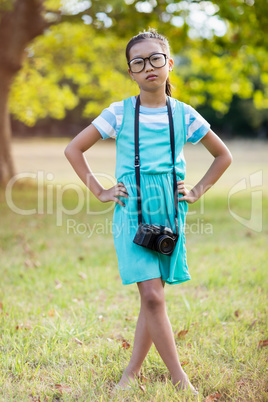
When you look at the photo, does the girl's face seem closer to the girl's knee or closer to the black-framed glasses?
the black-framed glasses

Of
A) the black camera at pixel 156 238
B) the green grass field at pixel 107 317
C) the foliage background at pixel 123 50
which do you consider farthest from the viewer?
the foliage background at pixel 123 50

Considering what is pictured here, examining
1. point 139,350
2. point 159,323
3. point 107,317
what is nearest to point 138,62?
point 159,323

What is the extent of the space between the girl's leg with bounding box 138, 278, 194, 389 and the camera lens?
0.16m

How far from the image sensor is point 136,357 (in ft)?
8.20

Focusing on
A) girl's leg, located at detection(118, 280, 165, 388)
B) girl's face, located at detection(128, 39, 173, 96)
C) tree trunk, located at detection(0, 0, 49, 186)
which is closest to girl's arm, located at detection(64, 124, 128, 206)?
girl's face, located at detection(128, 39, 173, 96)

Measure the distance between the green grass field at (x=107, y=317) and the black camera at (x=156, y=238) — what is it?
2.38 feet

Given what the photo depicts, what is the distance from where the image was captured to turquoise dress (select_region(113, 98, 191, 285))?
2283 mm

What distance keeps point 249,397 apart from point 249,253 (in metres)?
3.22

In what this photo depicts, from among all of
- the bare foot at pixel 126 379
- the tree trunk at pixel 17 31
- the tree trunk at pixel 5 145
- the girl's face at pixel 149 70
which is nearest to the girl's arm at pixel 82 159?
the girl's face at pixel 149 70

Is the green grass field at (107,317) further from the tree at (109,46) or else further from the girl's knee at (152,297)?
the tree at (109,46)

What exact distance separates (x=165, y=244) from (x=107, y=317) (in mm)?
1456

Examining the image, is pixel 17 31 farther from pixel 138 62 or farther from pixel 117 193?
pixel 117 193

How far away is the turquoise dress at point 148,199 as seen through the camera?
2.28 meters

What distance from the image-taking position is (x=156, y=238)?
7.31 feet
